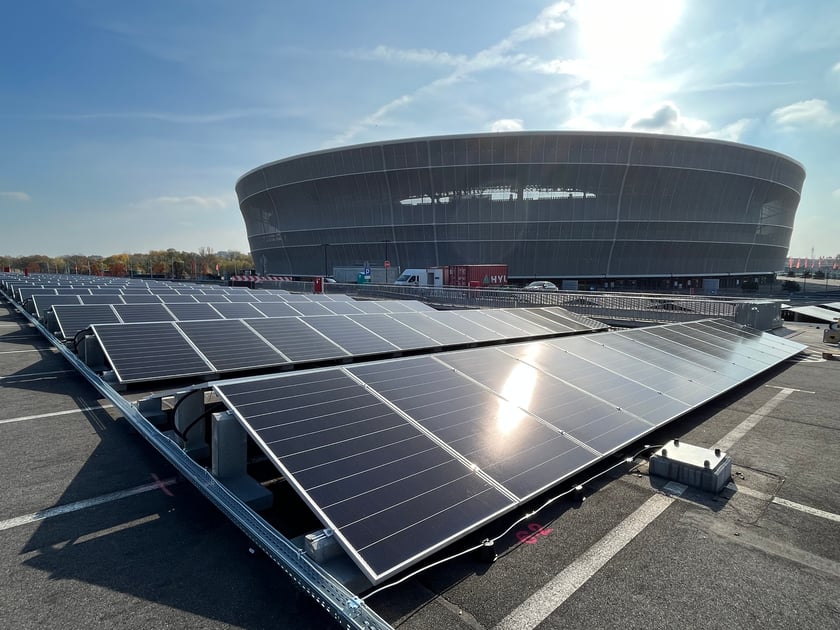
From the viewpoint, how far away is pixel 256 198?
94.7 meters

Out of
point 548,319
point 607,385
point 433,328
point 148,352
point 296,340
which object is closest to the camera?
point 607,385

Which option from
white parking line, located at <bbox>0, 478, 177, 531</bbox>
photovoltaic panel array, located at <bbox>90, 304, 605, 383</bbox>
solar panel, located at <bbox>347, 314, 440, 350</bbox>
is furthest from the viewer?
solar panel, located at <bbox>347, 314, 440, 350</bbox>

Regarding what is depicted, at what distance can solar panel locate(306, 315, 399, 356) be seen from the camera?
486 inches

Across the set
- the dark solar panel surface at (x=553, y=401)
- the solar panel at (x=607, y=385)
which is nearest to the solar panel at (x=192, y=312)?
the dark solar panel surface at (x=553, y=401)

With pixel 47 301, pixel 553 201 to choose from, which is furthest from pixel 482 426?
pixel 553 201

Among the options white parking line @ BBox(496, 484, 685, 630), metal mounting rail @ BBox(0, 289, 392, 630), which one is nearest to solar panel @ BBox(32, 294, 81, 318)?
metal mounting rail @ BBox(0, 289, 392, 630)

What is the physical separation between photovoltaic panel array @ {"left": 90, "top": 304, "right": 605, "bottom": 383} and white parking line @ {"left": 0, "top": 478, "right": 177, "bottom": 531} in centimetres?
250

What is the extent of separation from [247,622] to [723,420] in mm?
11159

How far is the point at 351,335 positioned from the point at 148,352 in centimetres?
521

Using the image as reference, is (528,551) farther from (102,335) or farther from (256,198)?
(256,198)

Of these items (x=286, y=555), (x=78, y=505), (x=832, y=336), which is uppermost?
(x=286, y=555)

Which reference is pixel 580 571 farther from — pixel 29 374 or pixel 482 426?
pixel 29 374

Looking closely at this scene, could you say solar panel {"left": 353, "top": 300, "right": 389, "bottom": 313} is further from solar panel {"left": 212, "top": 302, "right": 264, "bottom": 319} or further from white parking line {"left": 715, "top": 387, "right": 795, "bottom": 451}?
white parking line {"left": 715, "top": 387, "right": 795, "bottom": 451}

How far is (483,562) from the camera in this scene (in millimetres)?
5125
